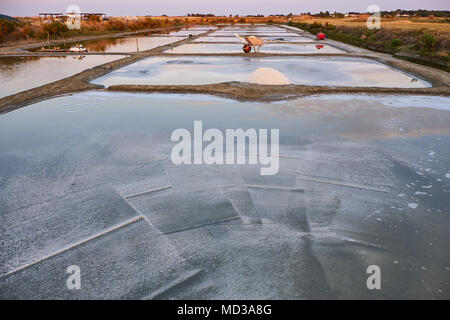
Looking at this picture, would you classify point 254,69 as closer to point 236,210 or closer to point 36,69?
point 36,69

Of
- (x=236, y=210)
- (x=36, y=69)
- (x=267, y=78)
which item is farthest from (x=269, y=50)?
(x=236, y=210)

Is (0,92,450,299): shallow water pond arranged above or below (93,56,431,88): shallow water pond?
below

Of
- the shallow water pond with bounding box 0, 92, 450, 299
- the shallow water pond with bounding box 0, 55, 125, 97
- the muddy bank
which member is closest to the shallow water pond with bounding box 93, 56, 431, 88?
the muddy bank

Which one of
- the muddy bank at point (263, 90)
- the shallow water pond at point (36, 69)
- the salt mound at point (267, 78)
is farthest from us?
the shallow water pond at point (36, 69)

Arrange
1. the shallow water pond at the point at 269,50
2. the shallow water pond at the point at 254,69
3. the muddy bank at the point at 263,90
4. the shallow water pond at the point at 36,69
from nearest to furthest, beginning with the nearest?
the muddy bank at the point at 263,90
the shallow water pond at the point at 36,69
the shallow water pond at the point at 254,69
the shallow water pond at the point at 269,50

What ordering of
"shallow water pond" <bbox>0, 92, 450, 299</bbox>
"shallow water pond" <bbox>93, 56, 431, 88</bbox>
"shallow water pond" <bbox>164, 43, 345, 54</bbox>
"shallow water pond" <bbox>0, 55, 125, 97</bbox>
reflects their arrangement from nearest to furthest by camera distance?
"shallow water pond" <bbox>0, 92, 450, 299</bbox> → "shallow water pond" <bbox>0, 55, 125, 97</bbox> → "shallow water pond" <bbox>93, 56, 431, 88</bbox> → "shallow water pond" <bbox>164, 43, 345, 54</bbox>

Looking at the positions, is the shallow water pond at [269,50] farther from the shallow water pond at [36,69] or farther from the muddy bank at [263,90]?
the muddy bank at [263,90]

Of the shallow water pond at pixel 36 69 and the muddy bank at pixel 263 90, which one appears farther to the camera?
the shallow water pond at pixel 36 69

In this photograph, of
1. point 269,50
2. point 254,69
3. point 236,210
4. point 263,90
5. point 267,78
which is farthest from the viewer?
point 269,50

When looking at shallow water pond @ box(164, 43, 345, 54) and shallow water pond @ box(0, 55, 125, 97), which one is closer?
shallow water pond @ box(0, 55, 125, 97)

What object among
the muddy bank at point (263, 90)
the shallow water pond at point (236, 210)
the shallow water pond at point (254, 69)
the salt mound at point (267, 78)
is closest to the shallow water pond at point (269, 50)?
the shallow water pond at point (254, 69)

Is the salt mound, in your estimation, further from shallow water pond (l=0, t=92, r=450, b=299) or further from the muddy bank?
shallow water pond (l=0, t=92, r=450, b=299)

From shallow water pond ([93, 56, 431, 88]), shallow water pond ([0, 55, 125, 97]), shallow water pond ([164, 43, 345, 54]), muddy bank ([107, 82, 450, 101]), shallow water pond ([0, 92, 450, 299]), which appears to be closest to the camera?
shallow water pond ([0, 92, 450, 299])

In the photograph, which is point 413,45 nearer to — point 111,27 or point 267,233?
point 267,233
